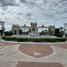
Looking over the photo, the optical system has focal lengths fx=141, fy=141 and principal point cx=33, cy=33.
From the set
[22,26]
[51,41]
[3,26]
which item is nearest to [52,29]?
[22,26]

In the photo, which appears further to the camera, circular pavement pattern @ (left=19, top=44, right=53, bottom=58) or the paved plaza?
circular pavement pattern @ (left=19, top=44, right=53, bottom=58)

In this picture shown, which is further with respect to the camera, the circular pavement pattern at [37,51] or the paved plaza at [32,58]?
the circular pavement pattern at [37,51]

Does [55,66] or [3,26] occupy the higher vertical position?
[3,26]

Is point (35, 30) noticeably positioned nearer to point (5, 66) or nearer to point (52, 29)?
point (52, 29)

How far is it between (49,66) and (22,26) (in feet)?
129

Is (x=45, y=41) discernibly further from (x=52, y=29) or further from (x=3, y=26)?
(x=3, y=26)

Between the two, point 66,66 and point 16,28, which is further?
point 16,28

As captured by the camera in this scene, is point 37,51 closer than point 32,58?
A: No

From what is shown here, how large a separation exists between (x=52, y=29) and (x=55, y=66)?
3542cm

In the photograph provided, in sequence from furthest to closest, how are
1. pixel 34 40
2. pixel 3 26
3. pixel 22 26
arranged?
1. pixel 3 26
2. pixel 22 26
3. pixel 34 40

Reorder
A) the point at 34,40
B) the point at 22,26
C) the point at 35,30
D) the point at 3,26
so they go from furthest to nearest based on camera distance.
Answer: the point at 3,26, the point at 22,26, the point at 35,30, the point at 34,40

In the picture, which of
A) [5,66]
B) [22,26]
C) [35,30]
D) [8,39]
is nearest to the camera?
[5,66]

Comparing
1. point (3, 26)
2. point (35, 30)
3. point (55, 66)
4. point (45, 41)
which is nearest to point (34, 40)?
point (45, 41)

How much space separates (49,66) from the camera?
34.2ft
